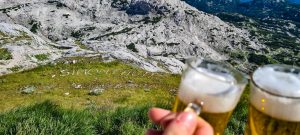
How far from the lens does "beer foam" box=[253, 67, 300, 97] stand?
8.48ft

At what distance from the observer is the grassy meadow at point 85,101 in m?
9.88

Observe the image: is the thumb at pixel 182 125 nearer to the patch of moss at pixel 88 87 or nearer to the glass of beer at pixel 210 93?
the glass of beer at pixel 210 93

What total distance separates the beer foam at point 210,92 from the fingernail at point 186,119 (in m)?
0.26

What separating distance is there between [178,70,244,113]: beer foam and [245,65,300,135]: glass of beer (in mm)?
152

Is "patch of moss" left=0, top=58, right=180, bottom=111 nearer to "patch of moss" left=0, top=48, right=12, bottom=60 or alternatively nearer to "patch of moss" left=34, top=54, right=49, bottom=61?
"patch of moss" left=0, top=48, right=12, bottom=60

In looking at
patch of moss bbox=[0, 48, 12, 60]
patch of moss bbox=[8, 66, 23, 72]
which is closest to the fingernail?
patch of moss bbox=[8, 66, 23, 72]

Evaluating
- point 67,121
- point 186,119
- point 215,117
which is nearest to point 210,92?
point 215,117

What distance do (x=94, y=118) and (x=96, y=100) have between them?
1470cm

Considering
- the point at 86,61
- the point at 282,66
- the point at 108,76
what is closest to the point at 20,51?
the point at 86,61

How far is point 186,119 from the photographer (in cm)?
210

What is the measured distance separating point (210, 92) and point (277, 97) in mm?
391

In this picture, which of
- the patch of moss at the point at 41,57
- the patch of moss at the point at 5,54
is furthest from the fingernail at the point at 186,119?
the patch of moss at the point at 41,57

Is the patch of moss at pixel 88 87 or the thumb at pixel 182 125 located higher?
the thumb at pixel 182 125

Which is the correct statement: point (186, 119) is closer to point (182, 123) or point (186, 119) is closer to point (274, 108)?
point (182, 123)
